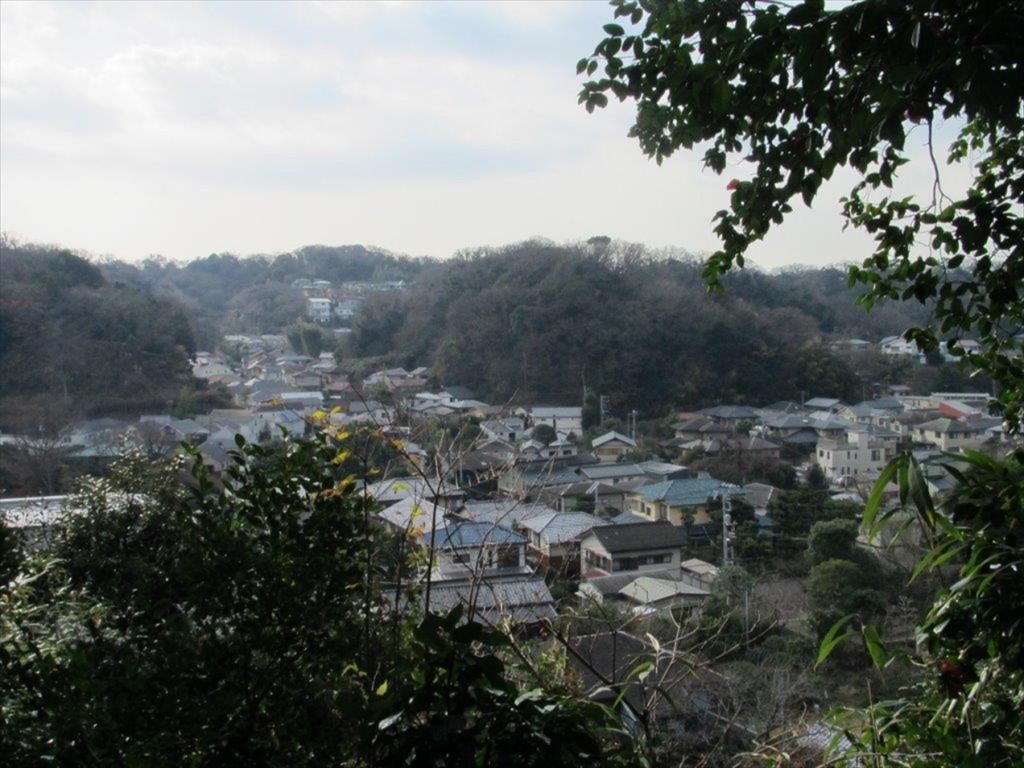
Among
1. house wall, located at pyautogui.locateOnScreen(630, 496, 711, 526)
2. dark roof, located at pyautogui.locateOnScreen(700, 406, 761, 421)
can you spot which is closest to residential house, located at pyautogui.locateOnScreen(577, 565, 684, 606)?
house wall, located at pyautogui.locateOnScreen(630, 496, 711, 526)

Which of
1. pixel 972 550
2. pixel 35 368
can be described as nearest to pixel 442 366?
pixel 35 368

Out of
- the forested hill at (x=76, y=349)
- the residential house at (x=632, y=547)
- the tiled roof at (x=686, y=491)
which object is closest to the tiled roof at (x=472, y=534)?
the residential house at (x=632, y=547)

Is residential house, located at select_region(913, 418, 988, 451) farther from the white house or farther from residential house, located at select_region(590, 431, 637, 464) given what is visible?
the white house

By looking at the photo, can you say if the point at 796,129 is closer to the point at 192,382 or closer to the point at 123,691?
the point at 123,691

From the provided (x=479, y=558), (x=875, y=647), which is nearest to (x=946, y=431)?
(x=479, y=558)

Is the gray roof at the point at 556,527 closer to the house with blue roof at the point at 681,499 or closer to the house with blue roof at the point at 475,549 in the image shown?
the house with blue roof at the point at 475,549

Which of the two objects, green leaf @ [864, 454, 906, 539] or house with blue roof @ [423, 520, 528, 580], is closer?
green leaf @ [864, 454, 906, 539]
